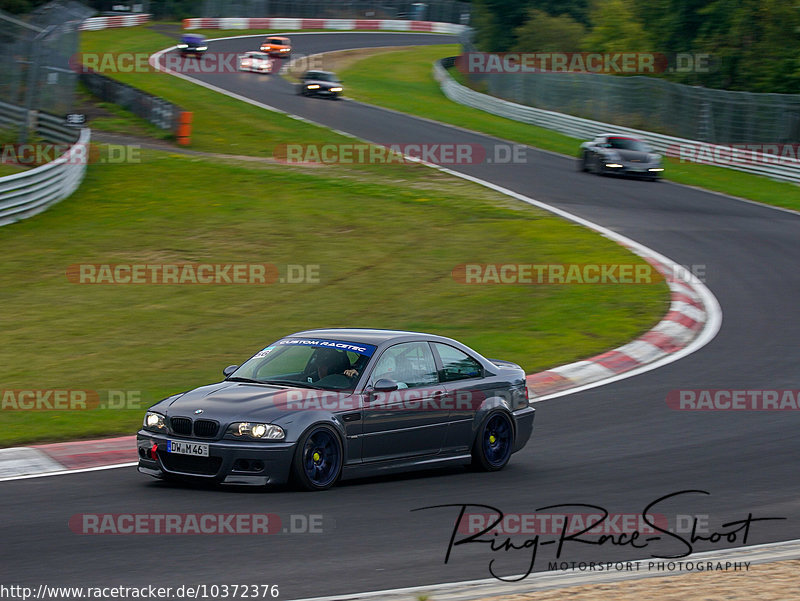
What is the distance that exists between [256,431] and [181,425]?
0.64 m

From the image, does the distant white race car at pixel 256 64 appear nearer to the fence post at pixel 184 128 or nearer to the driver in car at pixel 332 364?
the fence post at pixel 184 128

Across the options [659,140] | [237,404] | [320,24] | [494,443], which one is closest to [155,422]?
[237,404]

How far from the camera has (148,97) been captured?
38.2 metres

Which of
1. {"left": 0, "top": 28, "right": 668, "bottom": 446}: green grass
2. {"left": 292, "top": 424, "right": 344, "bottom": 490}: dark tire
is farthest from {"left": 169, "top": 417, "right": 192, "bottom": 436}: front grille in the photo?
{"left": 0, "top": 28, "right": 668, "bottom": 446}: green grass

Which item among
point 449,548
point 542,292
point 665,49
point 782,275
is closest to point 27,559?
point 449,548

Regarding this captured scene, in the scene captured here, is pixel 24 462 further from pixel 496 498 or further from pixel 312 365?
pixel 496 498

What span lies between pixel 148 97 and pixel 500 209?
16.7 m

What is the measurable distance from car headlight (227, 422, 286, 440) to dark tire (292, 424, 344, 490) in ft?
0.58

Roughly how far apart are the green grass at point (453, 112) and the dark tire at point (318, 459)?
23.9 metres

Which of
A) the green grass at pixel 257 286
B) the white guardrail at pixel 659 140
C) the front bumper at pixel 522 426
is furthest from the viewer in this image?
the white guardrail at pixel 659 140

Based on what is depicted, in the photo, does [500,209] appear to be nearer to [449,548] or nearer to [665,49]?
[449,548]

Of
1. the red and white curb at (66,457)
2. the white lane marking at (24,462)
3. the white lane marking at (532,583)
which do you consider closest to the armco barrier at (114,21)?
the red and white curb at (66,457)

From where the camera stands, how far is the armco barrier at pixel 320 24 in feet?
262

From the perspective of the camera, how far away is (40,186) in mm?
23891
